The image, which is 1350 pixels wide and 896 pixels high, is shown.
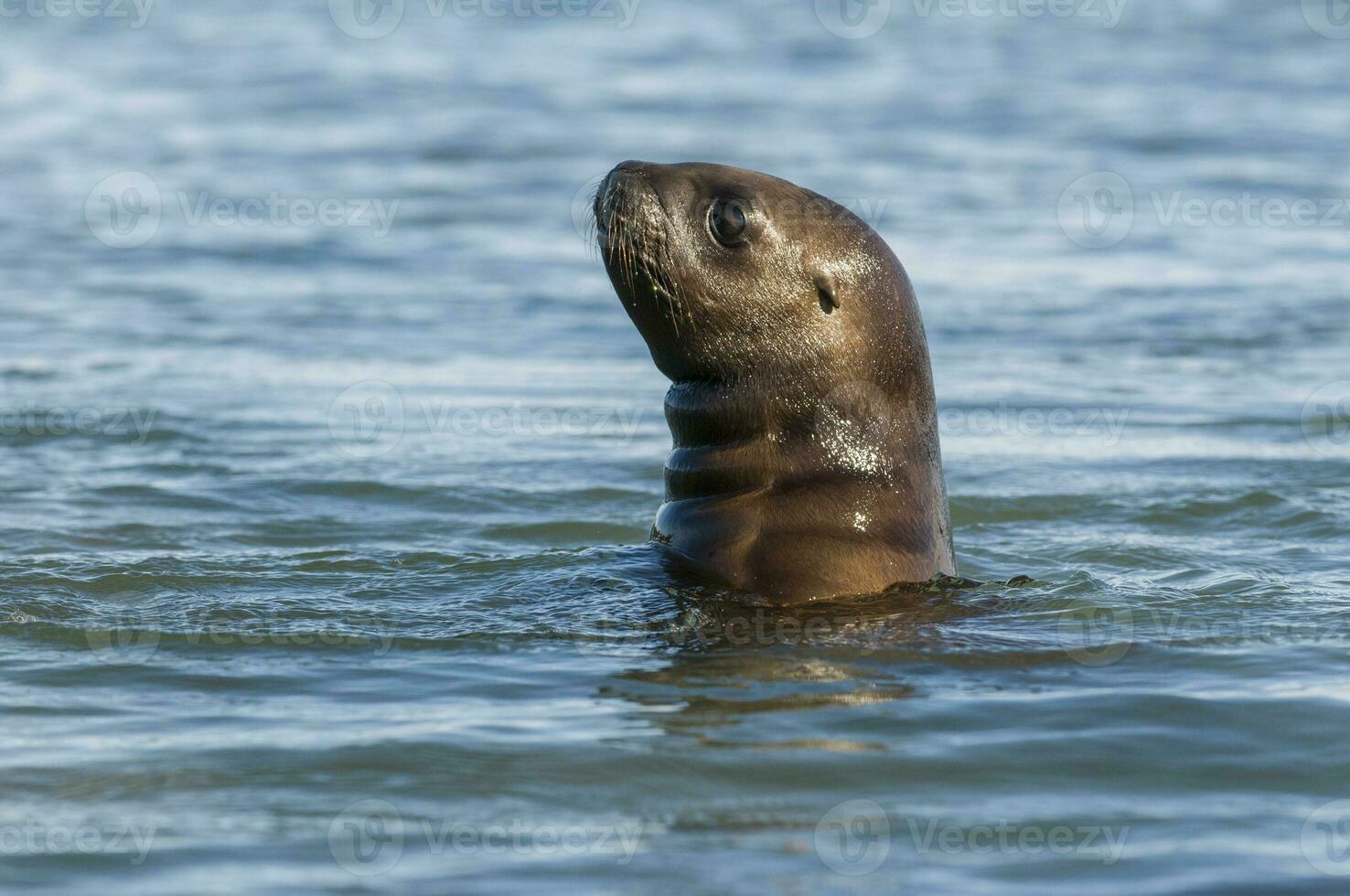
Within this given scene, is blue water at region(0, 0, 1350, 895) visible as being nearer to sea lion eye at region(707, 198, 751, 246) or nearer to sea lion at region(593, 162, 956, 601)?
sea lion at region(593, 162, 956, 601)

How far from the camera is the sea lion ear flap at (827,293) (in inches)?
272

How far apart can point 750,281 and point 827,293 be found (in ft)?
0.95

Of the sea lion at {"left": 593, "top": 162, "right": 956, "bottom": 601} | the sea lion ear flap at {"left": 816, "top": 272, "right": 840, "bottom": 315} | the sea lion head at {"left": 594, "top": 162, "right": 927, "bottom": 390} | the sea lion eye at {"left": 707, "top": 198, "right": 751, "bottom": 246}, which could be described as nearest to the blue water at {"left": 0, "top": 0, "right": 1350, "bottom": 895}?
the sea lion at {"left": 593, "top": 162, "right": 956, "bottom": 601}

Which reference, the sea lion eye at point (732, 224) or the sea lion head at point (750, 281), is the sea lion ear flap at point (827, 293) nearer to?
the sea lion head at point (750, 281)

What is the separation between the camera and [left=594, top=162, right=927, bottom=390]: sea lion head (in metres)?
6.93

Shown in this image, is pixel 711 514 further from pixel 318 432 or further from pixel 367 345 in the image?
pixel 367 345

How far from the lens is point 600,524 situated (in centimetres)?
941

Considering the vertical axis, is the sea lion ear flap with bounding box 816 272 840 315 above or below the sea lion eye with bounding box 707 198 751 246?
below

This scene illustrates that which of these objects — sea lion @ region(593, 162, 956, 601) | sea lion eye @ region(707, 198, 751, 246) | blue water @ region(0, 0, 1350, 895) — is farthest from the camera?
sea lion eye @ region(707, 198, 751, 246)

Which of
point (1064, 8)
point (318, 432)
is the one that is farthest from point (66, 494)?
point (1064, 8)

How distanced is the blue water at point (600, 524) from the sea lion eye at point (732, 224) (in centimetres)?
129

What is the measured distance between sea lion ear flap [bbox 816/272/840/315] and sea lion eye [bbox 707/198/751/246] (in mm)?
326

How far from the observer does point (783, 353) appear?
6.92 metres

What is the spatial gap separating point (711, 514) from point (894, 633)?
907mm
